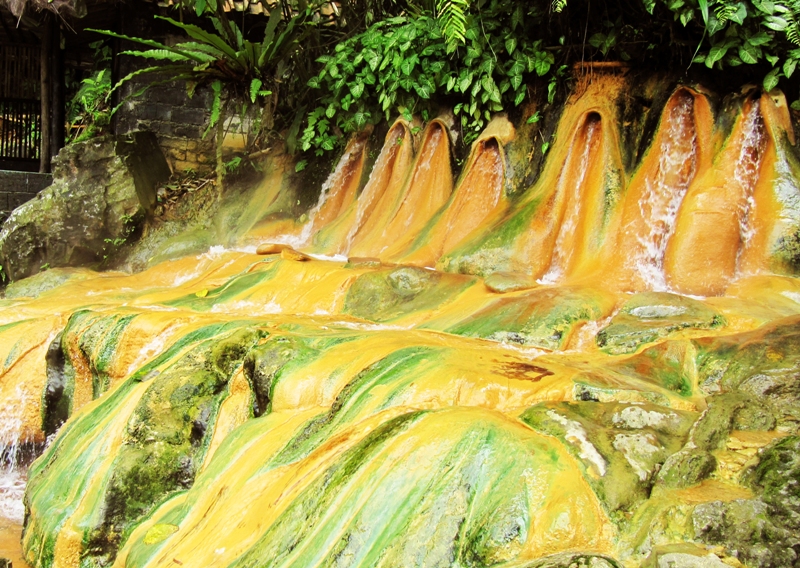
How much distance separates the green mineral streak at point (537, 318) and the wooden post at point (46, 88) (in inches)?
315

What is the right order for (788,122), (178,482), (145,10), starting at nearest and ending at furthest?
(178,482), (788,122), (145,10)

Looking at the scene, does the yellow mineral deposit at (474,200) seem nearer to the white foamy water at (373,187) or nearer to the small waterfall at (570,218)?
the small waterfall at (570,218)

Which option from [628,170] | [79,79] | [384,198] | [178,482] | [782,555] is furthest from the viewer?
[79,79]

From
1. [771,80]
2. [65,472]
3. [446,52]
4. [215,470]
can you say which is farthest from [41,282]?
[771,80]

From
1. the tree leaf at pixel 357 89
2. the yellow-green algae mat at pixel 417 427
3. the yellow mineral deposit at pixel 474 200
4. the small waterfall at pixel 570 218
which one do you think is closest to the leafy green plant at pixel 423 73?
the tree leaf at pixel 357 89

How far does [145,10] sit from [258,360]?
6542mm

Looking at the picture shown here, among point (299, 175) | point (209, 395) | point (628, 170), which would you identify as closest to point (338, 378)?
point (209, 395)

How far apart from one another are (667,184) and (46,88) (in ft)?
27.7

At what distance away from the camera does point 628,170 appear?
623 cm

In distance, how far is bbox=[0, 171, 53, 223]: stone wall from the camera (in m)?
9.99

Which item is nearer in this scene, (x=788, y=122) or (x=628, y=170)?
(x=788, y=122)

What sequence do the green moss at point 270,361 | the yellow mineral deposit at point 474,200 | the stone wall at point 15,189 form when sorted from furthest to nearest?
the stone wall at point 15,189, the yellow mineral deposit at point 474,200, the green moss at point 270,361

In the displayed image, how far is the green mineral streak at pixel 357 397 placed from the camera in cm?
364

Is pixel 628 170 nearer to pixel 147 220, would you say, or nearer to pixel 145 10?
pixel 147 220
